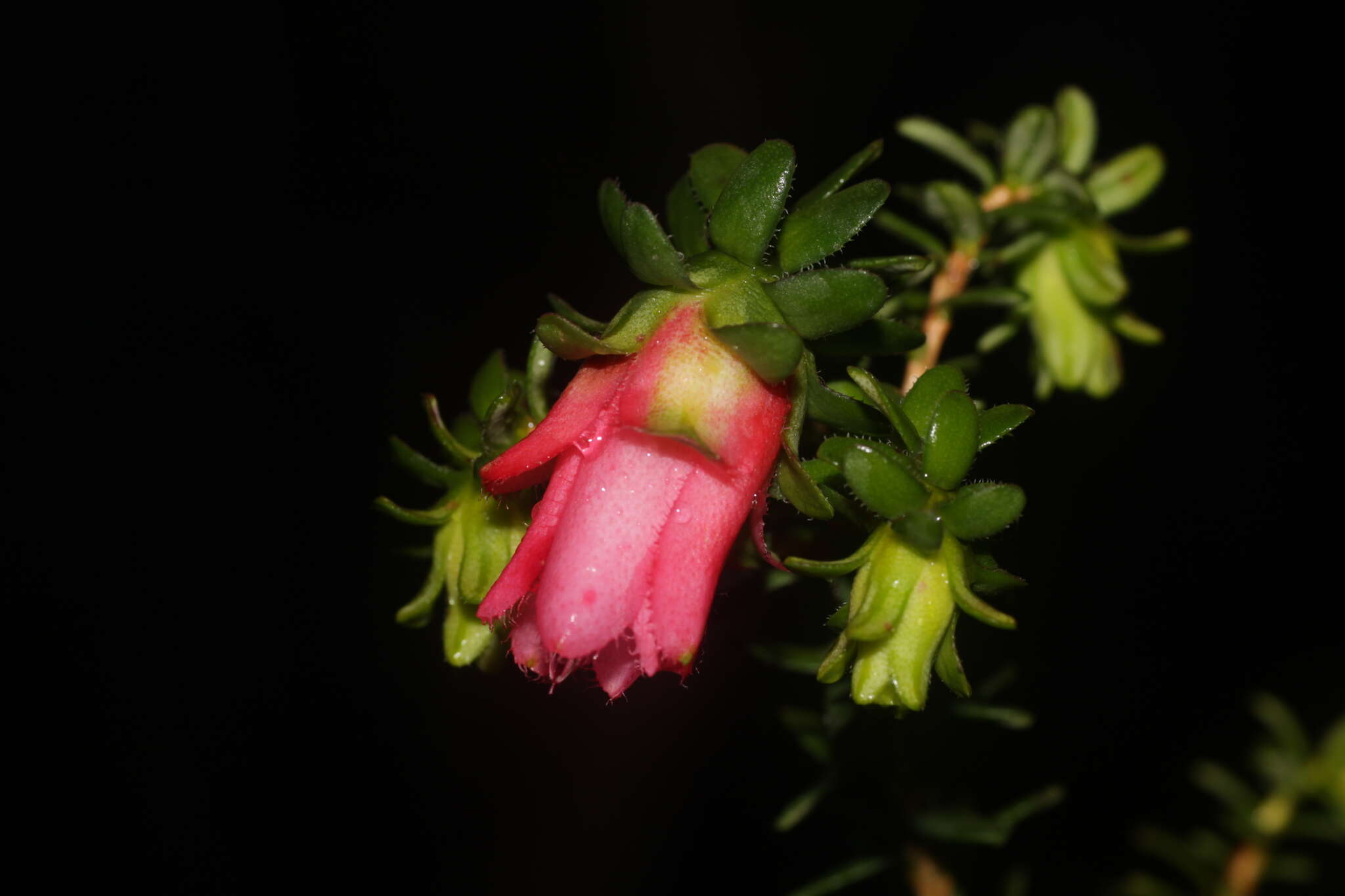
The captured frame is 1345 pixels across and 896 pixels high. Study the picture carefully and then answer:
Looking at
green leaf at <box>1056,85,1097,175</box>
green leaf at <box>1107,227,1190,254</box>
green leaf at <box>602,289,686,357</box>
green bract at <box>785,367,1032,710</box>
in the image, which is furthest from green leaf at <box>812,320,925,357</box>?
green leaf at <box>1056,85,1097,175</box>

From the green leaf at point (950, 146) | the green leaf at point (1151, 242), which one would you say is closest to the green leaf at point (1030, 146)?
the green leaf at point (950, 146)

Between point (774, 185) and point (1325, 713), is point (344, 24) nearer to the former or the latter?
point (774, 185)

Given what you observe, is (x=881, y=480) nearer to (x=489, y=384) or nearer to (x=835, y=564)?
(x=835, y=564)

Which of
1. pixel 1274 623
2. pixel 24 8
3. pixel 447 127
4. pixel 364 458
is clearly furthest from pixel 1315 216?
pixel 24 8

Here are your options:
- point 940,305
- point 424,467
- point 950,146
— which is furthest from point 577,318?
point 950,146

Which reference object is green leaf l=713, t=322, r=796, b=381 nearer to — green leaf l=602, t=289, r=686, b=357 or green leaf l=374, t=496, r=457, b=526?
green leaf l=602, t=289, r=686, b=357
